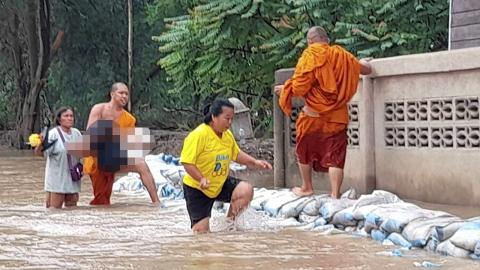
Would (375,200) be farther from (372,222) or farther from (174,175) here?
(174,175)

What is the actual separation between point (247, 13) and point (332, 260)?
8277 millimetres

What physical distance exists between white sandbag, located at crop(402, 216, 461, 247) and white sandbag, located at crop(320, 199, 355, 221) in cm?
122

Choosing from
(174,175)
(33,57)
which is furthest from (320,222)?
(33,57)

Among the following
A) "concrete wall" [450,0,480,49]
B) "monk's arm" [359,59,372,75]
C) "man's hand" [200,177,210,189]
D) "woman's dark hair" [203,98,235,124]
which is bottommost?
"man's hand" [200,177,210,189]

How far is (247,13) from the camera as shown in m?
14.2

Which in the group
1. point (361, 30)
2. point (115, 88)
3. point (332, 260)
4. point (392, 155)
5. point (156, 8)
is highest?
point (156, 8)

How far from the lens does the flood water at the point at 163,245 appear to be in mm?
6320

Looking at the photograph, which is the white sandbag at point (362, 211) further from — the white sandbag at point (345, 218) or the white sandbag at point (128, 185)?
the white sandbag at point (128, 185)

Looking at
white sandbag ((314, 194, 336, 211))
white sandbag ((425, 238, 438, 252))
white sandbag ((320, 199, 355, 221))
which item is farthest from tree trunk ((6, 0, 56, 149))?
white sandbag ((425, 238, 438, 252))

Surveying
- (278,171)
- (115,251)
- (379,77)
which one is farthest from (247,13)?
(115,251)

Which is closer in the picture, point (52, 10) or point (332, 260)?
point (332, 260)

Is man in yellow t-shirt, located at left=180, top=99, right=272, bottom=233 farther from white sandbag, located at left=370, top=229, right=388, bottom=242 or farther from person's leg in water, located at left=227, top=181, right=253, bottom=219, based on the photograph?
white sandbag, located at left=370, top=229, right=388, bottom=242

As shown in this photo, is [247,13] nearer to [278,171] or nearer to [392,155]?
[278,171]

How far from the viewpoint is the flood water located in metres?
6.32
